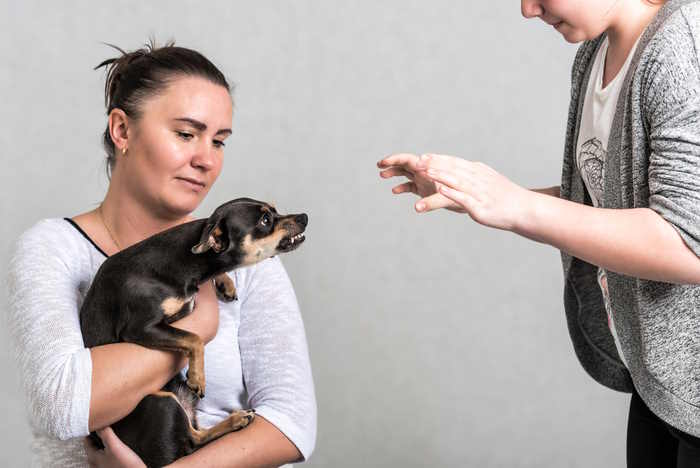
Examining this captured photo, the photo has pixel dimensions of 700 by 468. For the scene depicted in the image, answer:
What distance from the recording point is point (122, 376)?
147 centimetres

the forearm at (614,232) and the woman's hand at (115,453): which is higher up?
the forearm at (614,232)

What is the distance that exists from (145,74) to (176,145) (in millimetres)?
197

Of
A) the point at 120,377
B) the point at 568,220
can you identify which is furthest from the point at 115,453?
the point at 568,220

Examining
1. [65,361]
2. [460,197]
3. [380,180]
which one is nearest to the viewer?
[460,197]

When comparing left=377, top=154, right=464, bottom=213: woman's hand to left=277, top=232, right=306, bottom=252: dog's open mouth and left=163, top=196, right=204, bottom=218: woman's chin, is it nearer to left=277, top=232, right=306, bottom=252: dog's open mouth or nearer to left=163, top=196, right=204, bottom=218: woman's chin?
left=277, top=232, right=306, bottom=252: dog's open mouth

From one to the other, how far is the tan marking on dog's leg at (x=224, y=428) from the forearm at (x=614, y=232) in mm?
737

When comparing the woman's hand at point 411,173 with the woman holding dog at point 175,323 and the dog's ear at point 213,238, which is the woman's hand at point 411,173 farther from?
the woman holding dog at point 175,323

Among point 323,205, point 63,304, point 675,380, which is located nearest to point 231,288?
point 63,304

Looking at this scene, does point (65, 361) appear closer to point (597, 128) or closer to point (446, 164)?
point (446, 164)

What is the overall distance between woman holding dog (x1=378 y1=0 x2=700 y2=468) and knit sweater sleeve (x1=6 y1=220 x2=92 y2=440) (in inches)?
26.8

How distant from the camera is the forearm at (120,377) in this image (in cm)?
147

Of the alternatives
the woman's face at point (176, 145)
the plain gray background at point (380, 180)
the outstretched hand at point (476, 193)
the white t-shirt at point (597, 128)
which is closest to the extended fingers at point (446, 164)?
the outstretched hand at point (476, 193)

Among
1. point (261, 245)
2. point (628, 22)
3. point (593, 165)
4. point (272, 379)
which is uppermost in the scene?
point (628, 22)

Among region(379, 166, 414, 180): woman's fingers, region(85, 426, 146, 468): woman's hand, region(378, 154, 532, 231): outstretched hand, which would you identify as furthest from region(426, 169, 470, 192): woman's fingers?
region(85, 426, 146, 468): woman's hand
